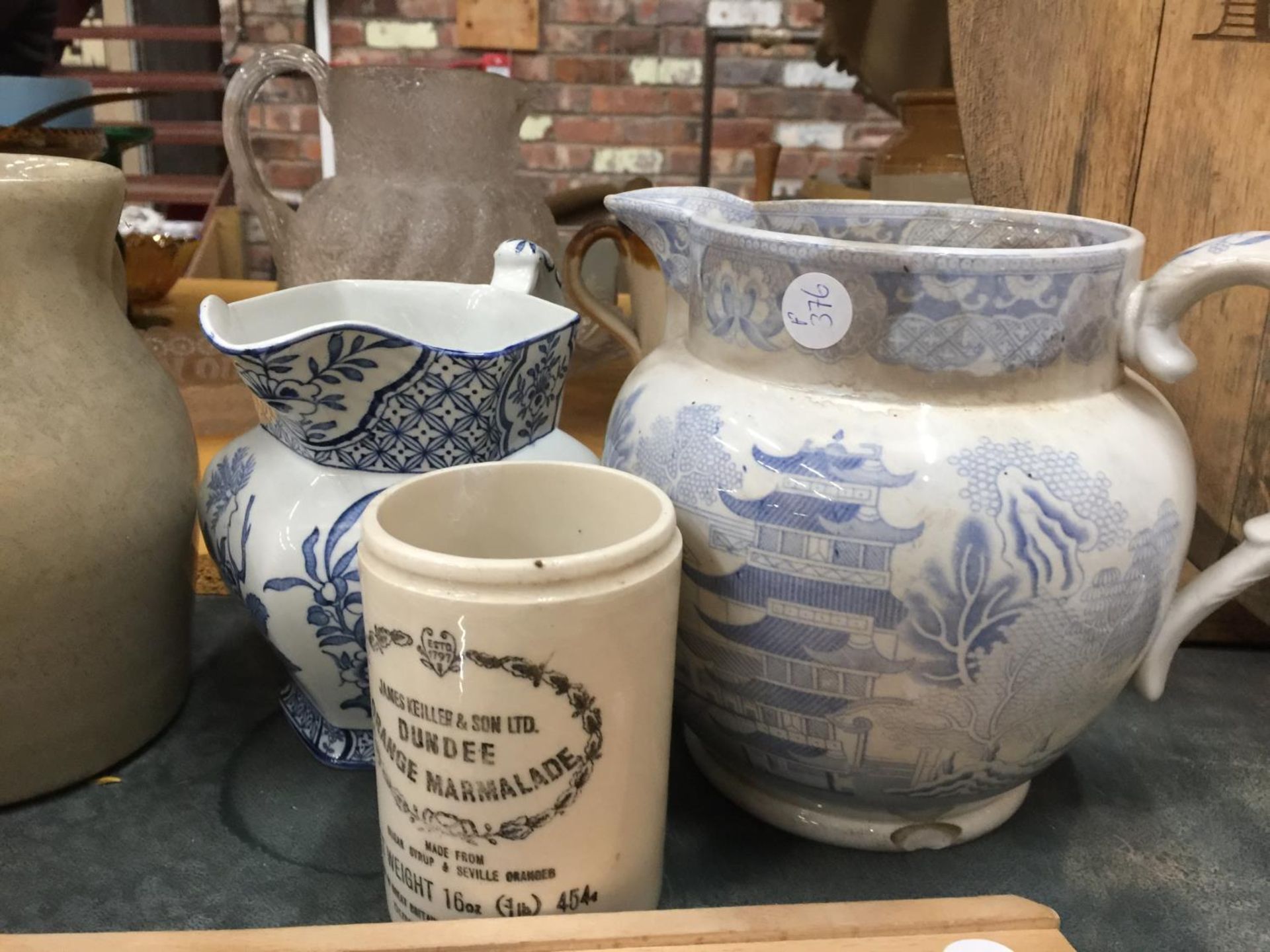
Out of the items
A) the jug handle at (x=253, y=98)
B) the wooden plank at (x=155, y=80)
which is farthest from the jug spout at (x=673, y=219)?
the wooden plank at (x=155, y=80)

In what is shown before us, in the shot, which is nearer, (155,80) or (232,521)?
(232,521)

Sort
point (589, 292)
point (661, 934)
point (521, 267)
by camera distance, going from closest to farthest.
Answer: point (661, 934) → point (521, 267) → point (589, 292)

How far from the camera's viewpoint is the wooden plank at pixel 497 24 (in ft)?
5.85

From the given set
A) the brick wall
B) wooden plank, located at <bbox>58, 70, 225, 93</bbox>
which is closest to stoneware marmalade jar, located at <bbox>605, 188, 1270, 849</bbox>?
the brick wall

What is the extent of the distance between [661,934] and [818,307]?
247 mm

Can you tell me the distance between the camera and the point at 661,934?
0.39m

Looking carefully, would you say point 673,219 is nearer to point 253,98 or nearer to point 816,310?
point 816,310

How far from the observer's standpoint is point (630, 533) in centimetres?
44

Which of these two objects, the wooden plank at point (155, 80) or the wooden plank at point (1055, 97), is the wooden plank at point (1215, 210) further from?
the wooden plank at point (155, 80)

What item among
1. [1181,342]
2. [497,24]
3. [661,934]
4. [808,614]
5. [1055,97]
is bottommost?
[661,934]

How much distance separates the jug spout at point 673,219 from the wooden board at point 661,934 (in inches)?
10.7

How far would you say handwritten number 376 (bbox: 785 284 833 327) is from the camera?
42cm

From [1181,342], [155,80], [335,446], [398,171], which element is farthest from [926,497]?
[155,80]

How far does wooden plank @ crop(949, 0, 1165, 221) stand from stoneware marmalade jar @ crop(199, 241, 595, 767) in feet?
1.02
